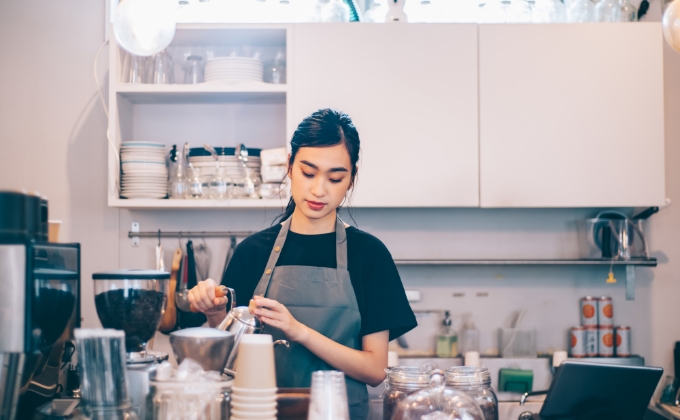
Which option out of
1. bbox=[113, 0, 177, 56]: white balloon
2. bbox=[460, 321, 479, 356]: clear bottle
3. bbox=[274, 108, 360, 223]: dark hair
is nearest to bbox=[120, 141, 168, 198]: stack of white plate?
bbox=[113, 0, 177, 56]: white balloon

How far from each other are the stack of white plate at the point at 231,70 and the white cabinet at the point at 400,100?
18 cm

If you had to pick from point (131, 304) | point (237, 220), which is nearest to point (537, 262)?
point (237, 220)

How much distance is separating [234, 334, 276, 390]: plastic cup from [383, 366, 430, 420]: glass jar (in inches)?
11.2

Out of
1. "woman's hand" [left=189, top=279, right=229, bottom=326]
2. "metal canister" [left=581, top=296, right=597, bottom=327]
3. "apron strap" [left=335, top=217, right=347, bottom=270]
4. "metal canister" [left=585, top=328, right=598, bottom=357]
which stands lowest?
"metal canister" [left=585, top=328, right=598, bottom=357]

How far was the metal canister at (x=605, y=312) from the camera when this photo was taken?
312 cm

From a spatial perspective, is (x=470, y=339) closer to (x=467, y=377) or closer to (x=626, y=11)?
(x=626, y=11)

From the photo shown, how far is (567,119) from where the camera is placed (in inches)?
113

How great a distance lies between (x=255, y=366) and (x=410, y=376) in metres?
0.34

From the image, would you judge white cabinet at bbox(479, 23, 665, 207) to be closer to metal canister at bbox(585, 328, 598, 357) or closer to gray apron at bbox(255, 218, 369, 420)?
metal canister at bbox(585, 328, 598, 357)

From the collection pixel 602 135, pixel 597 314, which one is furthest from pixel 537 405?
pixel 602 135

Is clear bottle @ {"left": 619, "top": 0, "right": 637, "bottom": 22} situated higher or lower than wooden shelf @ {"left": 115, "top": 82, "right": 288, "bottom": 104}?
higher

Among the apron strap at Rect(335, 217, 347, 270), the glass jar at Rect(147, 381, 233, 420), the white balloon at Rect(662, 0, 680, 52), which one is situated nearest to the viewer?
the glass jar at Rect(147, 381, 233, 420)

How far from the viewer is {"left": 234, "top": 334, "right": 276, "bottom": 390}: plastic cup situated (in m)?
1.10

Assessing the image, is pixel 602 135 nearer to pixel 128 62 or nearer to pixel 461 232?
pixel 461 232
